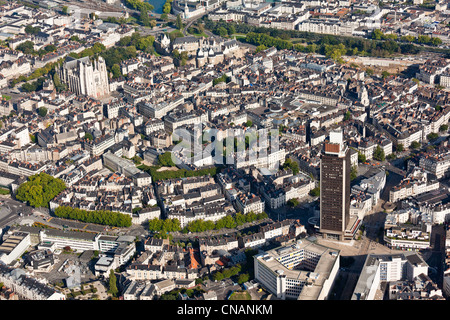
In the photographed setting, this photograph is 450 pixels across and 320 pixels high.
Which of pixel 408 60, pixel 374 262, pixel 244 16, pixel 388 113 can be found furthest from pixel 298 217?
pixel 244 16

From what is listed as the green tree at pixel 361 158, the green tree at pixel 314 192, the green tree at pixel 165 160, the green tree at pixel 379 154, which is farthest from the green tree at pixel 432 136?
the green tree at pixel 165 160

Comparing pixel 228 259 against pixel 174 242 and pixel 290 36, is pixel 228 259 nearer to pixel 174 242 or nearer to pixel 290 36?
pixel 174 242

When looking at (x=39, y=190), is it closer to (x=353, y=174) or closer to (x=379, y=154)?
(x=353, y=174)

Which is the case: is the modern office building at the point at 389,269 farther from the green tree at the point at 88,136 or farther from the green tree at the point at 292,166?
the green tree at the point at 88,136

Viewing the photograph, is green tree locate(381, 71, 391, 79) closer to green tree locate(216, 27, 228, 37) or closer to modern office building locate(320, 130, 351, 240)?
green tree locate(216, 27, 228, 37)

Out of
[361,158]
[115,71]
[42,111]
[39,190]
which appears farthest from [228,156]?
[115,71]

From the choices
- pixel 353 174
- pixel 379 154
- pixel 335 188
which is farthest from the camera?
pixel 379 154
